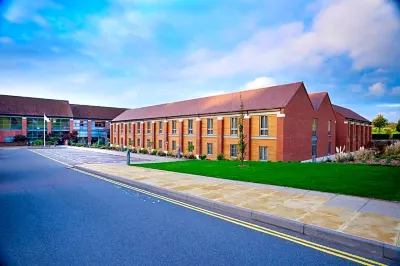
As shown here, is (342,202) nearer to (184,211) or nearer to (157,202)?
A: (184,211)

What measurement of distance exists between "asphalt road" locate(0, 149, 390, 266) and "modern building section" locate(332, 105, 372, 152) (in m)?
42.9

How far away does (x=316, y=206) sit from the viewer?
21.7 feet

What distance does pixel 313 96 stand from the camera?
35625 millimetres

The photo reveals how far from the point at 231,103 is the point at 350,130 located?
27462 millimetres

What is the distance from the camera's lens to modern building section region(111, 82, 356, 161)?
25781 millimetres

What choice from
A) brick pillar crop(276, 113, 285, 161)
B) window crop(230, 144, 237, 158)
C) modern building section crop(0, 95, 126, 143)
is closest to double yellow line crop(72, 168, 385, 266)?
brick pillar crop(276, 113, 285, 161)

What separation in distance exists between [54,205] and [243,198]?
6.12 m

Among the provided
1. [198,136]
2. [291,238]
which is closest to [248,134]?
[198,136]

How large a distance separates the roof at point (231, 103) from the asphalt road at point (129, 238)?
71.2 feet

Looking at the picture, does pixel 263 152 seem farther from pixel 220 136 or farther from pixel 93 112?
pixel 93 112

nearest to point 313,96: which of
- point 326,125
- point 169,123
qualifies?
point 326,125

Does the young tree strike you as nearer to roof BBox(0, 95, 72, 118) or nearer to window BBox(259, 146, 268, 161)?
window BBox(259, 146, 268, 161)

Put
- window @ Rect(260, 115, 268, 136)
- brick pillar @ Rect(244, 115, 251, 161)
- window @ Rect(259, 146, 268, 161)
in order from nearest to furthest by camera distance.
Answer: window @ Rect(259, 146, 268, 161) → window @ Rect(260, 115, 268, 136) → brick pillar @ Rect(244, 115, 251, 161)

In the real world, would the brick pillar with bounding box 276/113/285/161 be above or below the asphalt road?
above
